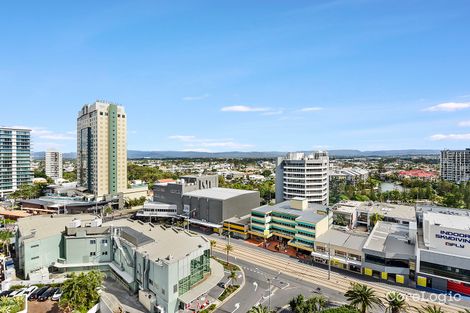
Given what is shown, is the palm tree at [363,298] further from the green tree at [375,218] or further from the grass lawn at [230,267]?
the green tree at [375,218]

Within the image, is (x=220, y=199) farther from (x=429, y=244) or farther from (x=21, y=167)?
(x=21, y=167)

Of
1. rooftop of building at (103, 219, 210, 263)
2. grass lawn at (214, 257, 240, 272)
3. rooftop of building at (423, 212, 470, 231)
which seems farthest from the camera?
grass lawn at (214, 257, 240, 272)

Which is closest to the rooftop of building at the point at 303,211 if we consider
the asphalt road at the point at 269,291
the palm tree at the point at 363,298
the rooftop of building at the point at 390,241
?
the rooftop of building at the point at 390,241

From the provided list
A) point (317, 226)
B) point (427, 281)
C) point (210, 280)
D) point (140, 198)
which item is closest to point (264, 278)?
point (210, 280)

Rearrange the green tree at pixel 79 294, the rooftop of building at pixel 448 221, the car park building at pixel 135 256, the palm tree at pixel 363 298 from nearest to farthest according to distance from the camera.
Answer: the palm tree at pixel 363 298 < the green tree at pixel 79 294 < the car park building at pixel 135 256 < the rooftop of building at pixel 448 221

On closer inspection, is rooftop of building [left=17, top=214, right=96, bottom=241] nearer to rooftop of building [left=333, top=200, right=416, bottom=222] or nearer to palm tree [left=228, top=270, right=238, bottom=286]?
Answer: palm tree [left=228, top=270, right=238, bottom=286]

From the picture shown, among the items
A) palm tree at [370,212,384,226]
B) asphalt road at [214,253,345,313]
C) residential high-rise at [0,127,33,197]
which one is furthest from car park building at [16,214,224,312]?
residential high-rise at [0,127,33,197]
